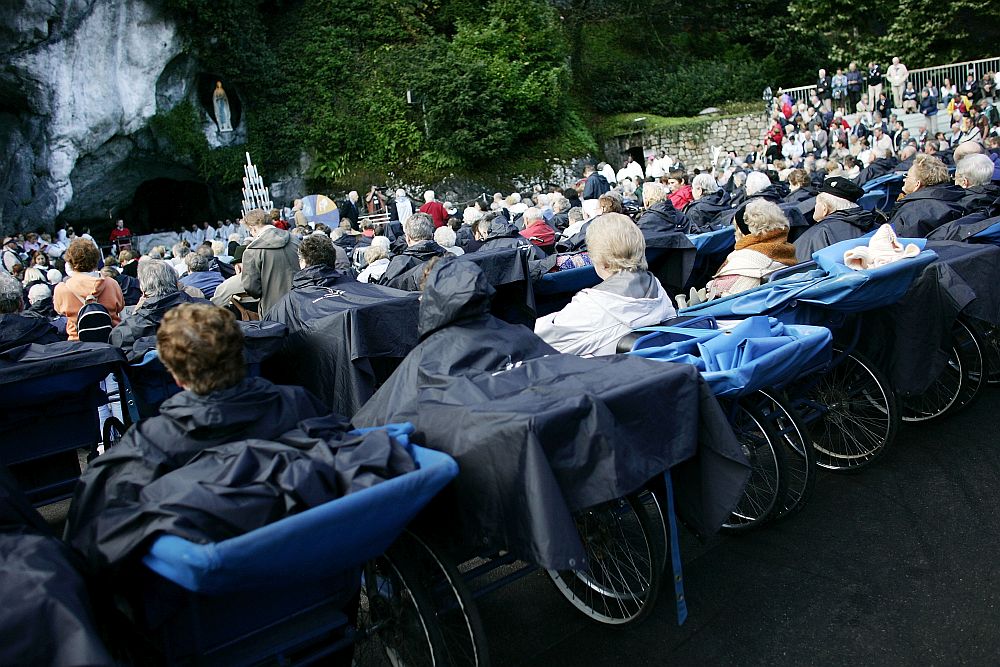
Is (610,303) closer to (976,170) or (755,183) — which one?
(755,183)

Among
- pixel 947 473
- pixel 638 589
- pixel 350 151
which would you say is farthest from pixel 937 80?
pixel 638 589

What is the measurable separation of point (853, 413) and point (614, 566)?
2094 millimetres

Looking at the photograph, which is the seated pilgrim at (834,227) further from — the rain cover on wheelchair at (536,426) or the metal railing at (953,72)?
the metal railing at (953,72)

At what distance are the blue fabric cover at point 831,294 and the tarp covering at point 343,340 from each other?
5.53ft

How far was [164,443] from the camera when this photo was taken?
2.58 m

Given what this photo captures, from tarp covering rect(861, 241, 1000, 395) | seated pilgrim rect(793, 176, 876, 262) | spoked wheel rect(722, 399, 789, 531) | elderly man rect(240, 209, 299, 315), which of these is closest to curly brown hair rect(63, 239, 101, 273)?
elderly man rect(240, 209, 299, 315)

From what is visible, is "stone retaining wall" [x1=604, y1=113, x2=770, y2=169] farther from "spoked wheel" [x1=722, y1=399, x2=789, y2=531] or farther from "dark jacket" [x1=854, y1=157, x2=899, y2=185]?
"spoked wheel" [x1=722, y1=399, x2=789, y2=531]

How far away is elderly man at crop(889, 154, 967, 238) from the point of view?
21.1 feet

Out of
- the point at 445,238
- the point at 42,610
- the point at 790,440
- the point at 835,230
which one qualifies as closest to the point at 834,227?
the point at 835,230

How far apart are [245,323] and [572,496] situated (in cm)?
286

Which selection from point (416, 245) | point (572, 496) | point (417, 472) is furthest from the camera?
point (416, 245)

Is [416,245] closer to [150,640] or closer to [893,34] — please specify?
[150,640]

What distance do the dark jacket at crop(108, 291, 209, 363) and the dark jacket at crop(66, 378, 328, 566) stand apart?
2.72m

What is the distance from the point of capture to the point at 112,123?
898 inches
